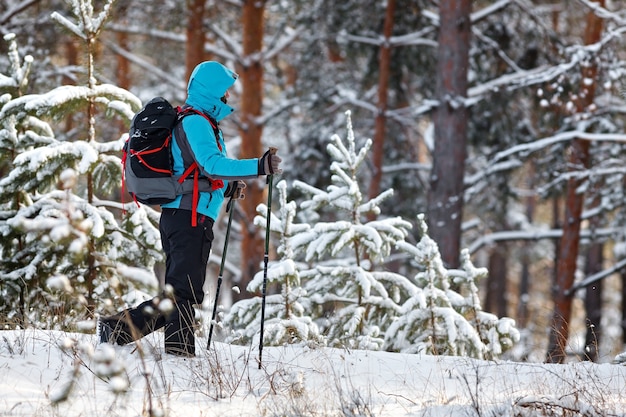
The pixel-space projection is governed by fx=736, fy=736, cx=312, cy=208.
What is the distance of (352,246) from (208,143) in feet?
8.98

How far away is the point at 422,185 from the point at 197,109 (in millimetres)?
11203

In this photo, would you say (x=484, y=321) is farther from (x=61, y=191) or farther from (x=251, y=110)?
(x=251, y=110)

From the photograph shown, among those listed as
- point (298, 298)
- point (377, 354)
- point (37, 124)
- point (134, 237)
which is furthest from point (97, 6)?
point (377, 354)

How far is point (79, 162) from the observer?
6.67 meters

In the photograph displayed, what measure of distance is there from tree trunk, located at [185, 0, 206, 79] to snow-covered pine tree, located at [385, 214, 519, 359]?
29.4ft

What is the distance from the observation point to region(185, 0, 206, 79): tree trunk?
14703 mm

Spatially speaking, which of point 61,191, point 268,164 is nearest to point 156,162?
point 268,164

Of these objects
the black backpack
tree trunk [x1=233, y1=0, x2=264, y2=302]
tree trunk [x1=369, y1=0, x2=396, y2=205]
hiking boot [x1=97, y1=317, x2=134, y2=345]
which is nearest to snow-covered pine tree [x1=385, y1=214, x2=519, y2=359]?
the black backpack

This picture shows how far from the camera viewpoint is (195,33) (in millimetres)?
14789

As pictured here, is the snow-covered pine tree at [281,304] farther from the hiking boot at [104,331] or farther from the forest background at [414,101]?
the hiking boot at [104,331]

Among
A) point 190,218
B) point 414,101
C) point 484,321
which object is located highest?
point 414,101

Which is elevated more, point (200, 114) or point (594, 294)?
point (200, 114)

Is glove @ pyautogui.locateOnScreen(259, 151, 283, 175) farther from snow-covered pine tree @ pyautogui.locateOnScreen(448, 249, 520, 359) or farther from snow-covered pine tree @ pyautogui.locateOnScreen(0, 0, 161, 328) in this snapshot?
snow-covered pine tree @ pyautogui.locateOnScreen(448, 249, 520, 359)

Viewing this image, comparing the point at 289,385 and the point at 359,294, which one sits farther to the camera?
the point at 359,294
